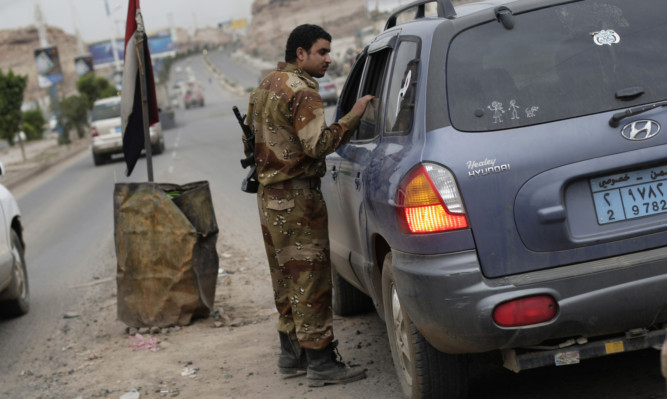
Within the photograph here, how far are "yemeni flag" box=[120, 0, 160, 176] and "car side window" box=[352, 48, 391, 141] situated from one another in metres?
2.29

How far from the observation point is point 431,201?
12.4ft

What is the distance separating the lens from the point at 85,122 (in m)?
55.5

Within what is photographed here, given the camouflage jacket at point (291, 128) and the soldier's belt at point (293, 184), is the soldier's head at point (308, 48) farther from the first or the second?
the soldier's belt at point (293, 184)

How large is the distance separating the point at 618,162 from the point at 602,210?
0.19 m

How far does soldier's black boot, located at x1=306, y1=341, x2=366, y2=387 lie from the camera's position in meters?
5.16

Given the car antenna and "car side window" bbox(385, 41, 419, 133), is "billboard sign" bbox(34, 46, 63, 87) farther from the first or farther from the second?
the car antenna

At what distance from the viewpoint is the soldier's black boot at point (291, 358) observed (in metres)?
5.49

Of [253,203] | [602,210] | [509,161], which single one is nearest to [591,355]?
[602,210]

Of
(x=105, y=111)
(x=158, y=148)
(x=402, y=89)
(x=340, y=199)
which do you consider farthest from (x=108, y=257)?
(x=105, y=111)

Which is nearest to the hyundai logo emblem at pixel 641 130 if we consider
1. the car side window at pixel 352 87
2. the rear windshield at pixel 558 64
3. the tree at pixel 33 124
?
the rear windshield at pixel 558 64

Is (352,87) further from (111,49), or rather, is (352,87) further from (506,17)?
(111,49)

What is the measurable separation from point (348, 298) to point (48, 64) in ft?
349

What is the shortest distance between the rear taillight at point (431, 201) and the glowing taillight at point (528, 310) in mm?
338

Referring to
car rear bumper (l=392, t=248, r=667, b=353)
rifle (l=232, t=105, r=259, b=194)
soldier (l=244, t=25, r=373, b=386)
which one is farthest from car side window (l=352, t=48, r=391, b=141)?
car rear bumper (l=392, t=248, r=667, b=353)
